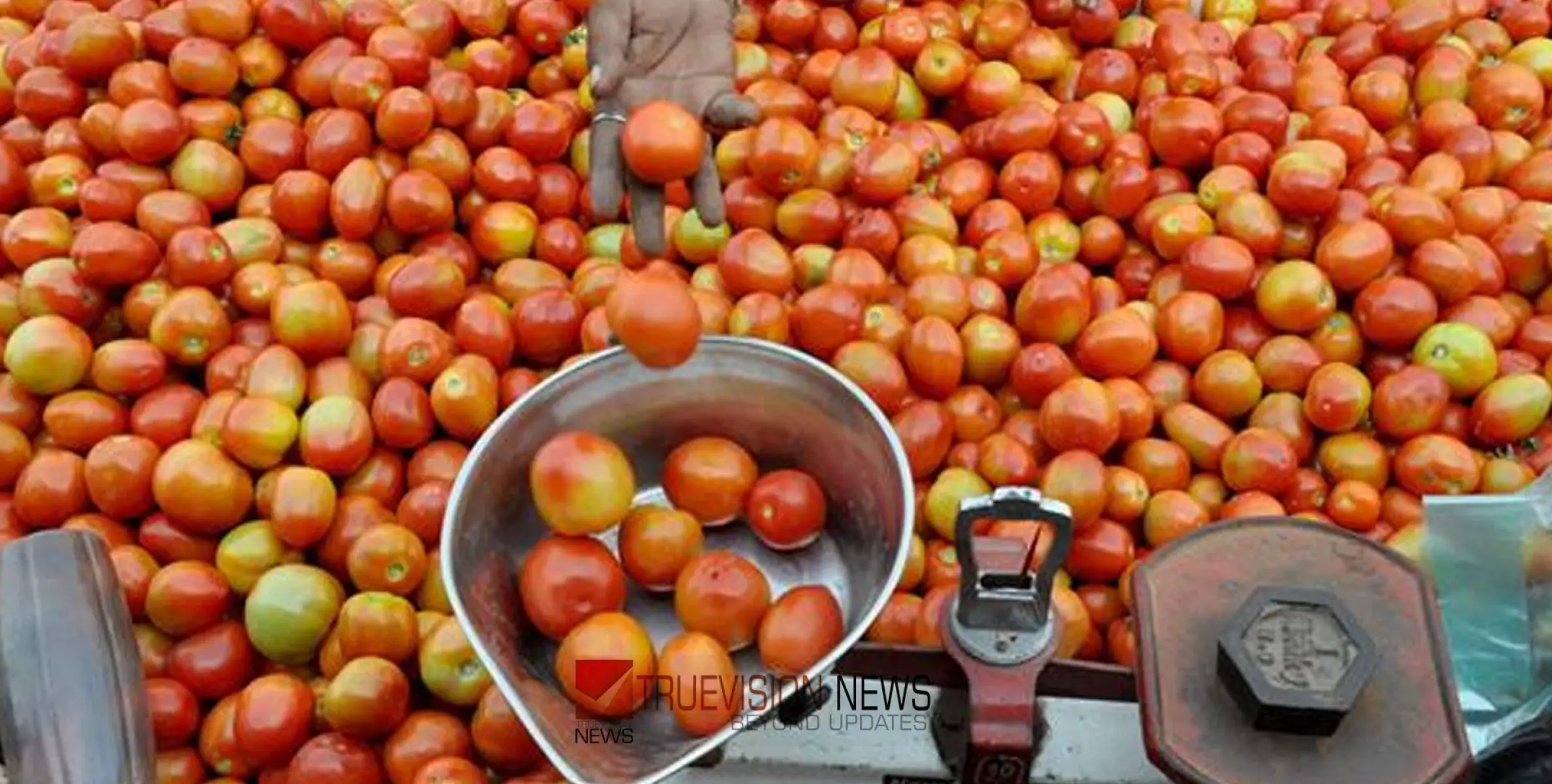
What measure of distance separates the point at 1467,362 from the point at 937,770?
1369 mm

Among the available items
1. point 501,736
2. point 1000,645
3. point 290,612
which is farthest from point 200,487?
point 1000,645

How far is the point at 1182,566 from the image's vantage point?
159cm

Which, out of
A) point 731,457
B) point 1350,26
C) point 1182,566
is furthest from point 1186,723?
point 1350,26

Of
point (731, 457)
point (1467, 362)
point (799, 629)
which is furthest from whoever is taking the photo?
point (1467, 362)

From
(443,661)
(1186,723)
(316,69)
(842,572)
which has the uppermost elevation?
(316,69)

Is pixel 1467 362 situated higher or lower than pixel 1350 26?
lower

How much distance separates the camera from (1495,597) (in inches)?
77.1

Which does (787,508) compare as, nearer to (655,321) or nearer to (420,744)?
(655,321)

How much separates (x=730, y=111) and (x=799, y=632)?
0.89 meters

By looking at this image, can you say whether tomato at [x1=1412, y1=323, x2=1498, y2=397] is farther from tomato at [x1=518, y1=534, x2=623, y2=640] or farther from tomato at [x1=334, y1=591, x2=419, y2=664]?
tomato at [x1=334, y1=591, x2=419, y2=664]

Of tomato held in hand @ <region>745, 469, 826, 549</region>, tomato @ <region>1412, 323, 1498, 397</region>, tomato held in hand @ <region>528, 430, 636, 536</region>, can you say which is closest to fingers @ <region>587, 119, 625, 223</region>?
tomato held in hand @ <region>528, 430, 636, 536</region>

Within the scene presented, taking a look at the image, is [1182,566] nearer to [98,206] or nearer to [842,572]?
[842,572]

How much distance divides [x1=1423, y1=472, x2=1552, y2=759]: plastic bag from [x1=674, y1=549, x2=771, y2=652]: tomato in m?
1.11

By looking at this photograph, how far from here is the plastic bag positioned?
188 centimetres
